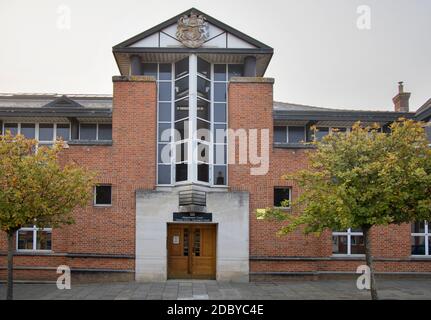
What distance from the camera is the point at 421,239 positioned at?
19.6 meters

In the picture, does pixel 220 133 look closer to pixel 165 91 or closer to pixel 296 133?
pixel 165 91

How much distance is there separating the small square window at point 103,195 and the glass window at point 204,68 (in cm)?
605

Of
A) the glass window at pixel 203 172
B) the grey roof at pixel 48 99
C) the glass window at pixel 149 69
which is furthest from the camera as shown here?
the grey roof at pixel 48 99

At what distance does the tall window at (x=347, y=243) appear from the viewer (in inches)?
757

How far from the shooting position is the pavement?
14742 mm

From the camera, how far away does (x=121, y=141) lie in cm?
1858

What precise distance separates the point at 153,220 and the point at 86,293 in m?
3.89

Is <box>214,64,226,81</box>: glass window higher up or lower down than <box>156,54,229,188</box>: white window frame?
higher up

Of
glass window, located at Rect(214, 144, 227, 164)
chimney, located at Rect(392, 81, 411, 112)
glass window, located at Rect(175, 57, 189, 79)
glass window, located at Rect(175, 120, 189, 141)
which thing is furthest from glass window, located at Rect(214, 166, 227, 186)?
chimney, located at Rect(392, 81, 411, 112)

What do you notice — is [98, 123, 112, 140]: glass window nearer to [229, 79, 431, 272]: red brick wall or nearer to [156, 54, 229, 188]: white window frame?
[156, 54, 229, 188]: white window frame

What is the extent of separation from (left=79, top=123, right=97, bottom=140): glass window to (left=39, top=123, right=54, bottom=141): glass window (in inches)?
48.2

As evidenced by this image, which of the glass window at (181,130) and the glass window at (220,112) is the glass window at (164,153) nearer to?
the glass window at (181,130)

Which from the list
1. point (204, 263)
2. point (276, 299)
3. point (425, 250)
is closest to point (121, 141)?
point (204, 263)

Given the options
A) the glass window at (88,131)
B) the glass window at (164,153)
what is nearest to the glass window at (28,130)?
the glass window at (88,131)
